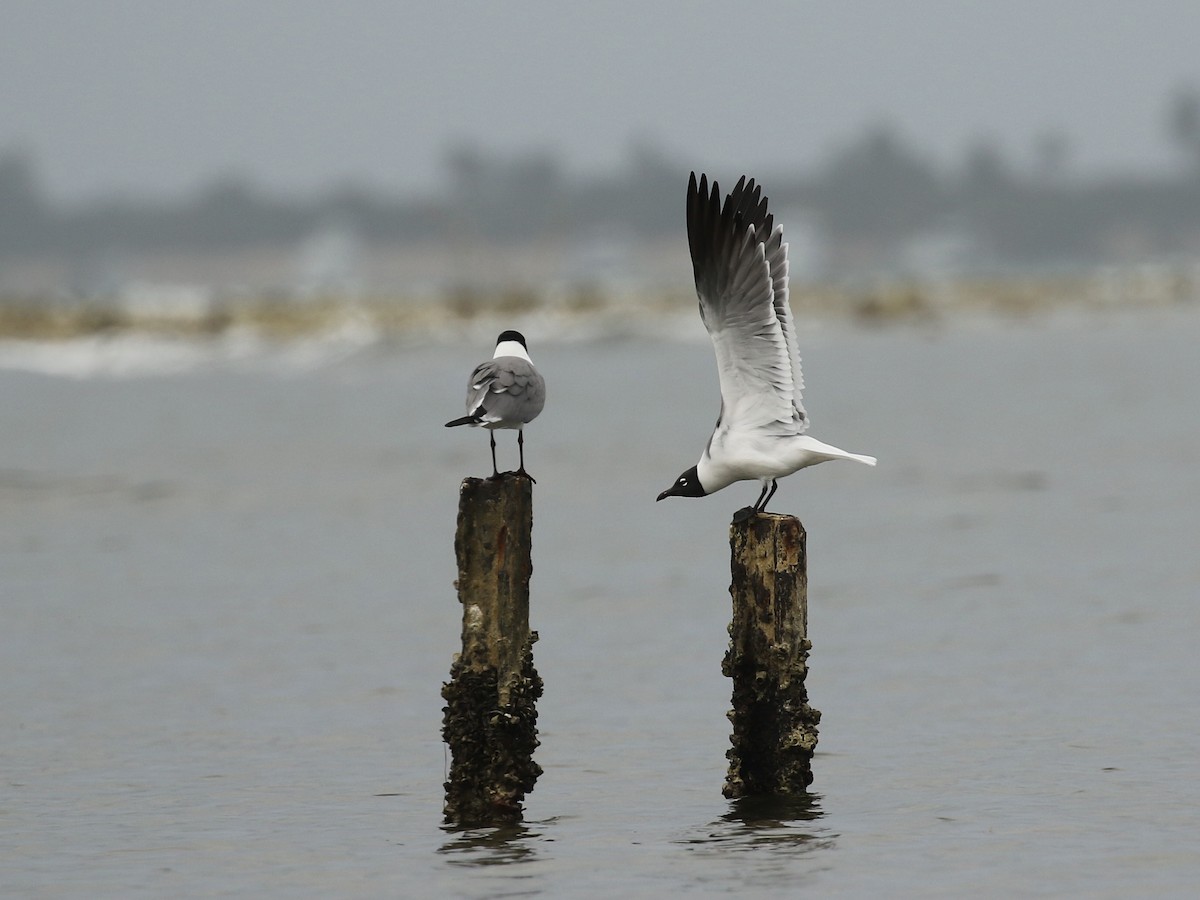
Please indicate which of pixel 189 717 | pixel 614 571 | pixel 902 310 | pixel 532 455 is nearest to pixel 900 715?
pixel 189 717

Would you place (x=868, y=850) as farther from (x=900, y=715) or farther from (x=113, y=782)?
(x=113, y=782)

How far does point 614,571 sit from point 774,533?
933 centimetres

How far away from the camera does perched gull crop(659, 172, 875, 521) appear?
9531mm

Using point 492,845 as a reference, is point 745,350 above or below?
above

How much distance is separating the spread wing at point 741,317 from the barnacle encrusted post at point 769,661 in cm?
54

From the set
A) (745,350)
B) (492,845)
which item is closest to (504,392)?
(745,350)

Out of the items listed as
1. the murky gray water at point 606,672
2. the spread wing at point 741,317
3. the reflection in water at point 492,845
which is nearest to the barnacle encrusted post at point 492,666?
the reflection in water at point 492,845

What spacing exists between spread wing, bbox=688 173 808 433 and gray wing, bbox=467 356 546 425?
2.90 ft

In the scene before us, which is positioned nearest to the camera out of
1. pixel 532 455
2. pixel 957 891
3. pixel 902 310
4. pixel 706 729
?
pixel 957 891

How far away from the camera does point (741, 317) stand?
959cm

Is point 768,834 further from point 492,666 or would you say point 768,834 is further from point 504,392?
point 504,392

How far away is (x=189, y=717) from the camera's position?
13.2 metres

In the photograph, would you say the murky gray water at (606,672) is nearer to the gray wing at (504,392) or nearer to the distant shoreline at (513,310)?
the gray wing at (504,392)

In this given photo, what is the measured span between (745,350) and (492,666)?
191 centimetres
